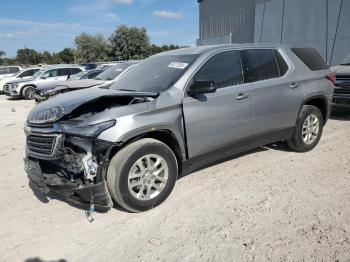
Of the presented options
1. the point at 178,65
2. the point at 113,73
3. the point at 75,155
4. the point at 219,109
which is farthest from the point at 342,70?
the point at 75,155

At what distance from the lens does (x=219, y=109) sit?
439cm

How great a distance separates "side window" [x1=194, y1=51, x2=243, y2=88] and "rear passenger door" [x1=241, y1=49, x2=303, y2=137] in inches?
5.6

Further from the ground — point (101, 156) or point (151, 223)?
point (101, 156)

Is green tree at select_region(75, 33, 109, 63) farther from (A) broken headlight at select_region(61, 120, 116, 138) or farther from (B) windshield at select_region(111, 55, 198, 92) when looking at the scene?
(A) broken headlight at select_region(61, 120, 116, 138)

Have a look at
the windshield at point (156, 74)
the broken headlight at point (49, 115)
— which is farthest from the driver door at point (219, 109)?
the broken headlight at point (49, 115)

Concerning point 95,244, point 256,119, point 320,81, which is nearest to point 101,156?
point 95,244

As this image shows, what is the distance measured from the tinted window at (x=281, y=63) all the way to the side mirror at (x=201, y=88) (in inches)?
66.3

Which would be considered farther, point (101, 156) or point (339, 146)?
point (339, 146)

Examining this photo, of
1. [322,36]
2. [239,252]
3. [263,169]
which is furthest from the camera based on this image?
[322,36]

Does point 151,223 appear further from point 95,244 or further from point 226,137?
point 226,137

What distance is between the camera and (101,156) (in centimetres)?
357

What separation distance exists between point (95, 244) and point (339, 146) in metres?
4.73

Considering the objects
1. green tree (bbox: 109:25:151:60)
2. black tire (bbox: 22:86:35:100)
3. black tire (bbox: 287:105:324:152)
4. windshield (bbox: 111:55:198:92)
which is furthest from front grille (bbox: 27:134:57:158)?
green tree (bbox: 109:25:151:60)

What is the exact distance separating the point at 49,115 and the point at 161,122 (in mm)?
1233
